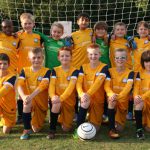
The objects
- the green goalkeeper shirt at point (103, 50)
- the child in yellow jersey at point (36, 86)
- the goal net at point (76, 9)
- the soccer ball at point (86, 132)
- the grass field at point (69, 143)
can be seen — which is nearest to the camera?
the grass field at point (69, 143)

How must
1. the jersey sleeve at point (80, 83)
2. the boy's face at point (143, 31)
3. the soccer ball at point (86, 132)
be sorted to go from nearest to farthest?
1. the soccer ball at point (86, 132)
2. the jersey sleeve at point (80, 83)
3. the boy's face at point (143, 31)

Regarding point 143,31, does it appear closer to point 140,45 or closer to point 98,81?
point 140,45

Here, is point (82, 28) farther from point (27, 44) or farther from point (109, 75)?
point (109, 75)

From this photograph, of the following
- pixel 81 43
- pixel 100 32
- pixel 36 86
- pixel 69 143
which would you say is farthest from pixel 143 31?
pixel 69 143

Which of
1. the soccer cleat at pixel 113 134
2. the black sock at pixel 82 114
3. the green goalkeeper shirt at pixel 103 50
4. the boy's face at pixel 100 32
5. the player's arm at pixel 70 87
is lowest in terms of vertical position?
the soccer cleat at pixel 113 134

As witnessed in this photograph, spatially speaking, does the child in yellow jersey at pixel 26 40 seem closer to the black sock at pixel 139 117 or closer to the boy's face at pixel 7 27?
the boy's face at pixel 7 27

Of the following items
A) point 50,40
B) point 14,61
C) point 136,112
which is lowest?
point 136,112

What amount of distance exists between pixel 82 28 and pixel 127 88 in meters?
1.51

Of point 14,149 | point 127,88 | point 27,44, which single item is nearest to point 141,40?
point 127,88

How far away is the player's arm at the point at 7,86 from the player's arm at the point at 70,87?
23.8 inches

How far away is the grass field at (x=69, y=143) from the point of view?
141 inches

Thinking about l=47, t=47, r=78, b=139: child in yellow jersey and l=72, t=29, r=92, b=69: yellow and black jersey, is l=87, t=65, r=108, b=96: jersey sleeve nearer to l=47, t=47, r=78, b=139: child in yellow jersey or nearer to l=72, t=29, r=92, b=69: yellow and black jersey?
l=47, t=47, r=78, b=139: child in yellow jersey

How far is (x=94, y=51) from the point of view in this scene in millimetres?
4031

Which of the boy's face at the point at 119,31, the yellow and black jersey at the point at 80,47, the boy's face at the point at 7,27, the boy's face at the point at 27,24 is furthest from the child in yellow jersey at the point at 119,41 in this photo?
the boy's face at the point at 7,27
